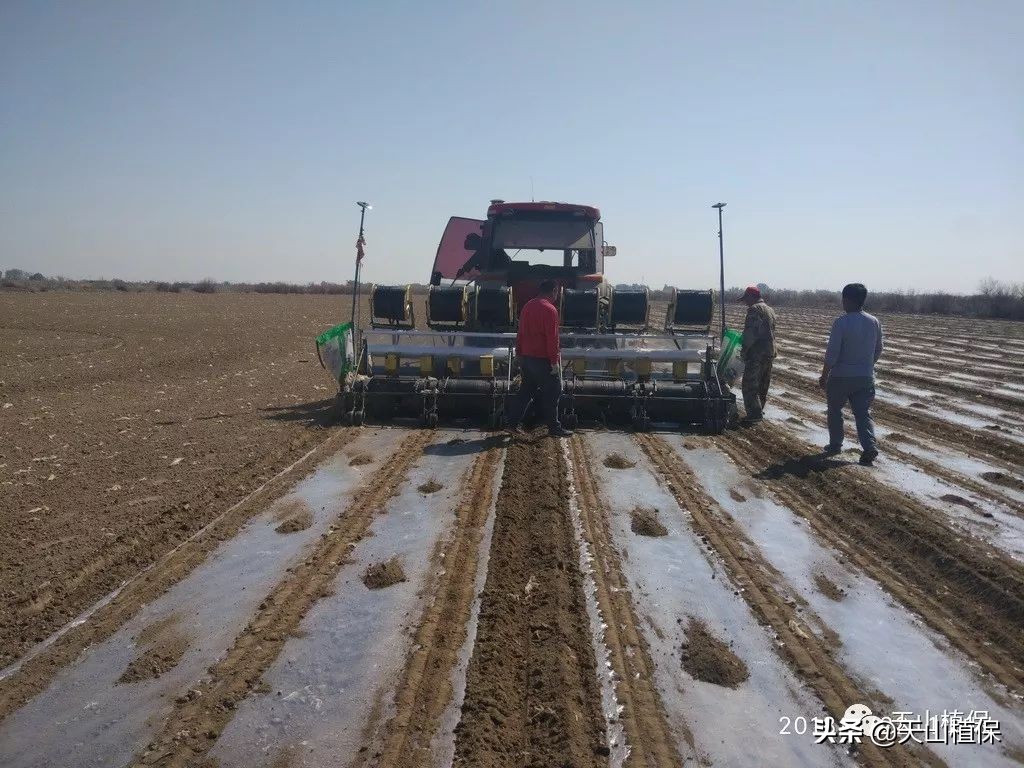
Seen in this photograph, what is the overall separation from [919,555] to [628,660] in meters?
2.73

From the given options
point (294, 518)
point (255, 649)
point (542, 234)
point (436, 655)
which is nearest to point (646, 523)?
point (436, 655)

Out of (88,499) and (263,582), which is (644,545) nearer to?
(263,582)

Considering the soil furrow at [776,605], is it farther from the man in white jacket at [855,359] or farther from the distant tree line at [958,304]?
the distant tree line at [958,304]

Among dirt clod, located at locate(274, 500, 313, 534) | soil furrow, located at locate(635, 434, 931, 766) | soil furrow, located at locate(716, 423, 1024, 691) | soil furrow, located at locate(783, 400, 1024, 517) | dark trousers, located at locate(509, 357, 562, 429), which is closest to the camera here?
soil furrow, located at locate(635, 434, 931, 766)

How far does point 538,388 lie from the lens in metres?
8.93

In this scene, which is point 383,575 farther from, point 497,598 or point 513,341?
point 513,341

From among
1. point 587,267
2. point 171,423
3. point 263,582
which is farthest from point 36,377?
point 263,582

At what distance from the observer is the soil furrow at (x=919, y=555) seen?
4149mm

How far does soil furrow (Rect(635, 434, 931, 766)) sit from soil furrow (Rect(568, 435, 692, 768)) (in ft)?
2.36

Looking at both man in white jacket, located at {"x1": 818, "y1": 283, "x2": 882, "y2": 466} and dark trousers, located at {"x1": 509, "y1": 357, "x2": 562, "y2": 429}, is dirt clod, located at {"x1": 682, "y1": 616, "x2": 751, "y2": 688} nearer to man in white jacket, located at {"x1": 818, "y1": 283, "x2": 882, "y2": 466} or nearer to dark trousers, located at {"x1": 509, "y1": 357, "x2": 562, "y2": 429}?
dark trousers, located at {"x1": 509, "y1": 357, "x2": 562, "y2": 429}

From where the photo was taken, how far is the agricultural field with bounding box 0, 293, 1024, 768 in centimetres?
319

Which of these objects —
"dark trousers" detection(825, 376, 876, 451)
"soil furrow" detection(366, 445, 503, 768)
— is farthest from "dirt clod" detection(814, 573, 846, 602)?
"dark trousers" detection(825, 376, 876, 451)

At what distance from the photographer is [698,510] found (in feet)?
20.3

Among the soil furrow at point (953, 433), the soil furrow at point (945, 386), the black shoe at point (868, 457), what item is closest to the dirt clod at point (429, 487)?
the black shoe at point (868, 457)
